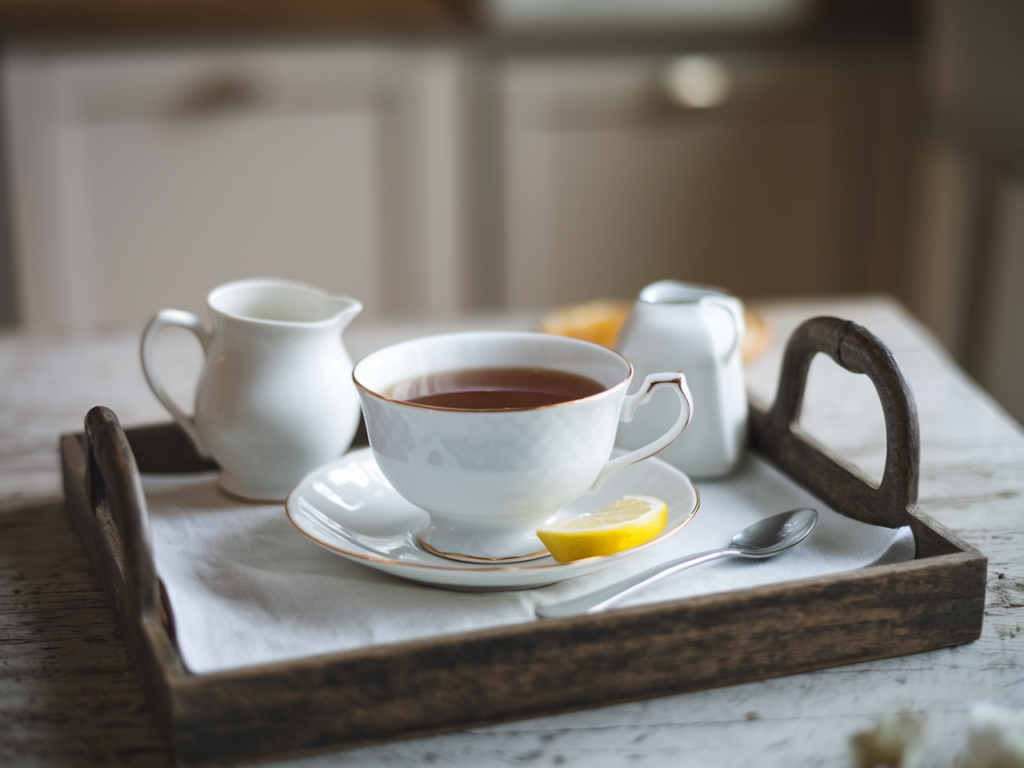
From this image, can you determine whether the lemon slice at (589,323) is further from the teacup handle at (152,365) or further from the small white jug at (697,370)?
the teacup handle at (152,365)

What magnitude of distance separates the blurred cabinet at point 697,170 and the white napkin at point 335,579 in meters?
1.97

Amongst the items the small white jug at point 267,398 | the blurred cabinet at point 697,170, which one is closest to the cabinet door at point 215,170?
the blurred cabinet at point 697,170

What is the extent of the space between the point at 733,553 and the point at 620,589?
0.33 ft

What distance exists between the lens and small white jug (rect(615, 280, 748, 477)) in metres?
0.82

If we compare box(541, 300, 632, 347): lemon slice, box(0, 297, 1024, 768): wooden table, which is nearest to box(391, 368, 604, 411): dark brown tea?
box(0, 297, 1024, 768): wooden table

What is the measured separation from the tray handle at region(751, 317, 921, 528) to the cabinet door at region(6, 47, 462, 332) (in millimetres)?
1853

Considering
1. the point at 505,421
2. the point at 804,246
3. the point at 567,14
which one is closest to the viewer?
the point at 505,421

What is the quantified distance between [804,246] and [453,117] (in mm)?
1087

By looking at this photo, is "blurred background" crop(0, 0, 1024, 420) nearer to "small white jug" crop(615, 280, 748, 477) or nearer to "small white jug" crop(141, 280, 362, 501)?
"small white jug" crop(615, 280, 748, 477)

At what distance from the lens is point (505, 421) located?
2.01 feet

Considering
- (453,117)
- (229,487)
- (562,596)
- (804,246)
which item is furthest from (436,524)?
(804,246)

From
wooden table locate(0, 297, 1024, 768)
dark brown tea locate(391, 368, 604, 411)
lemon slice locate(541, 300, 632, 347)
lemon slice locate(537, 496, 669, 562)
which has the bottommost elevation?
wooden table locate(0, 297, 1024, 768)

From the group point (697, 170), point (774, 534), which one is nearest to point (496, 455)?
point (774, 534)

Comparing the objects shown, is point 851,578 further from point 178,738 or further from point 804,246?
point 804,246
